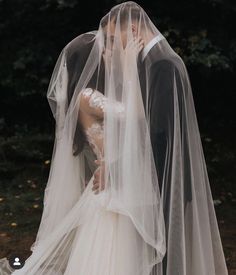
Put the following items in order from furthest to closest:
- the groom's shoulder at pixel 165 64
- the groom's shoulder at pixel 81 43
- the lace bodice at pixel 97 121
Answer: the groom's shoulder at pixel 81 43
the lace bodice at pixel 97 121
the groom's shoulder at pixel 165 64

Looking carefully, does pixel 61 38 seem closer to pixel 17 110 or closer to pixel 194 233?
pixel 17 110

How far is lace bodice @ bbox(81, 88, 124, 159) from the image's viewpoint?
2.95 m

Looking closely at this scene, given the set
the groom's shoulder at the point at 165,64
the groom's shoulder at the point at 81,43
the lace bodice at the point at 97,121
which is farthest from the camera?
the groom's shoulder at the point at 81,43

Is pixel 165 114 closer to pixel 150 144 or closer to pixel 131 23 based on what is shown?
pixel 150 144

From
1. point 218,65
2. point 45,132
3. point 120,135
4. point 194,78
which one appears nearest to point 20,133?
point 45,132

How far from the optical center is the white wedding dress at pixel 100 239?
9.78ft

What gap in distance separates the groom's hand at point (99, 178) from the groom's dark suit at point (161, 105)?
0.27 metres

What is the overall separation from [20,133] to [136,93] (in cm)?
465

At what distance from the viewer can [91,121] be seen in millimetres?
3086

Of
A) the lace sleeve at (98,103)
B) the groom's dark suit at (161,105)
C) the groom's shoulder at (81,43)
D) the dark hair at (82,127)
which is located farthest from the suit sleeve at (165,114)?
the groom's shoulder at (81,43)

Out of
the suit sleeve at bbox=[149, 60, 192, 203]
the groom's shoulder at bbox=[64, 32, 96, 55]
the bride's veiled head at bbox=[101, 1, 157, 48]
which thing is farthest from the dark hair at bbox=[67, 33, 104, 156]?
the suit sleeve at bbox=[149, 60, 192, 203]

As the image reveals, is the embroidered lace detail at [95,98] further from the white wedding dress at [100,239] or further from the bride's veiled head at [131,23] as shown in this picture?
the bride's veiled head at [131,23]

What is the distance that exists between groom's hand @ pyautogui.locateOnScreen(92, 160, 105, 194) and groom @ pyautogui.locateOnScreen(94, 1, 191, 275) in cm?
27

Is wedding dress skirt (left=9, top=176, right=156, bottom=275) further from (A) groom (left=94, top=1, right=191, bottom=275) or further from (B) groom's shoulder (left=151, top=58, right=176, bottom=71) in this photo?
(B) groom's shoulder (left=151, top=58, right=176, bottom=71)
